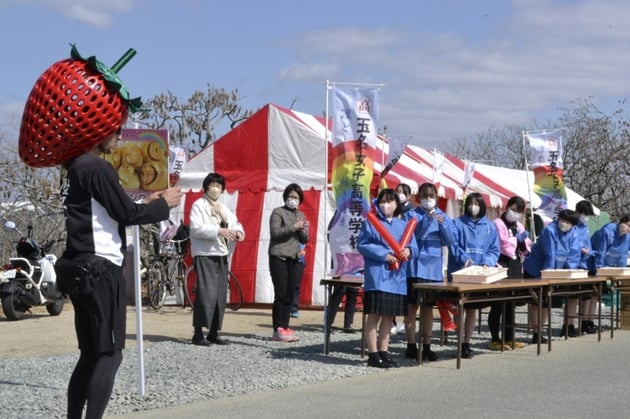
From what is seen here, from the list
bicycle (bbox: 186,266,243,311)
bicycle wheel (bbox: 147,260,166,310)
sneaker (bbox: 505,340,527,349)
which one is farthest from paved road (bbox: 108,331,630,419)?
bicycle wheel (bbox: 147,260,166,310)

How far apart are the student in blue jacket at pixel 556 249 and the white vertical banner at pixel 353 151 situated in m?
3.31

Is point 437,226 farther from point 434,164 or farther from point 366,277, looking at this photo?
point 434,164

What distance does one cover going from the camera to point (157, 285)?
57.7ft

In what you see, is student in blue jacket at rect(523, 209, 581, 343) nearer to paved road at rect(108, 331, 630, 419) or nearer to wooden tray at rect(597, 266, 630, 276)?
wooden tray at rect(597, 266, 630, 276)

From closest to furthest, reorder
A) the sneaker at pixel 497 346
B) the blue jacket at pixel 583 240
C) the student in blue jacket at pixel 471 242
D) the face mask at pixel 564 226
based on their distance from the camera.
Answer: the student in blue jacket at pixel 471 242 < the sneaker at pixel 497 346 < the face mask at pixel 564 226 < the blue jacket at pixel 583 240

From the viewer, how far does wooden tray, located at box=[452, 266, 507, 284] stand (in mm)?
10562

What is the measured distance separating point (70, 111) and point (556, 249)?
9.37 metres

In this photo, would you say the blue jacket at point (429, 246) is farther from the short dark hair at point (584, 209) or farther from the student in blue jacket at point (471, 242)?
the short dark hair at point (584, 209)

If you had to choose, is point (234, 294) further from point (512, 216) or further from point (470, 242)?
point (470, 242)

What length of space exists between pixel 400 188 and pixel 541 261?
231 cm

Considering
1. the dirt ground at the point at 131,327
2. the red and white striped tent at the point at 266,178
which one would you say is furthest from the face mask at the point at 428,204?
the red and white striped tent at the point at 266,178

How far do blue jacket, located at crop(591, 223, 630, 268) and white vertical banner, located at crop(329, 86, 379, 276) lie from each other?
553 centimetres

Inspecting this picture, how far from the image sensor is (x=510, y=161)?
1654 inches

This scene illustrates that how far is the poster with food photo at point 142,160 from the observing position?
8914 millimetres
